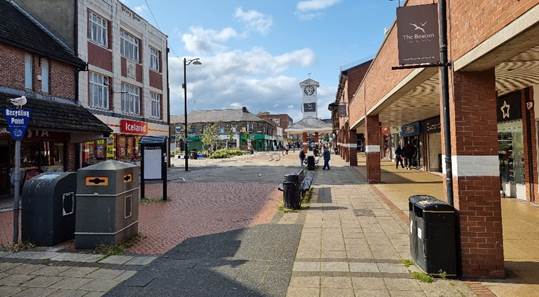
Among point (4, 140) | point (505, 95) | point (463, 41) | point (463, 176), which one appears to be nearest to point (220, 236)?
point (463, 176)

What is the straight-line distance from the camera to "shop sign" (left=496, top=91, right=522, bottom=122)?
9992mm

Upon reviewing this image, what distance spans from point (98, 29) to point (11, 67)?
9.09 m

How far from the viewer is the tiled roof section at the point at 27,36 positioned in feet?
43.6

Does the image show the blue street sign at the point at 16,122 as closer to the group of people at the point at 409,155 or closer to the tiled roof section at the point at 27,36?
the tiled roof section at the point at 27,36

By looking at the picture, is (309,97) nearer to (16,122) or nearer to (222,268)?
(16,122)

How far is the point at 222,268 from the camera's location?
536 cm

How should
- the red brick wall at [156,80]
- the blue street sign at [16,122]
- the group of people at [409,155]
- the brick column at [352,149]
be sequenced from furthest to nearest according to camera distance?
the red brick wall at [156,80] < the brick column at [352,149] < the group of people at [409,155] < the blue street sign at [16,122]

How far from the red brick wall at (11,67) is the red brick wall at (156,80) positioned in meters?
13.7

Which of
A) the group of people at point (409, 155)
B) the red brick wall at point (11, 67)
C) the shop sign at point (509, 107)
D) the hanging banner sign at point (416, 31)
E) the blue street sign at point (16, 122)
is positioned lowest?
the group of people at point (409, 155)

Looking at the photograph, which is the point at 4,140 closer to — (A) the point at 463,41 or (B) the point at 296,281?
(B) the point at 296,281

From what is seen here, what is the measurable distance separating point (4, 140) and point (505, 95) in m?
16.4

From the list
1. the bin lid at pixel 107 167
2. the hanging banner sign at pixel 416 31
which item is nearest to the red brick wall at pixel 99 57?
the bin lid at pixel 107 167

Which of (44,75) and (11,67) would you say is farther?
(44,75)

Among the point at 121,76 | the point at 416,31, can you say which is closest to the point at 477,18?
the point at 416,31
